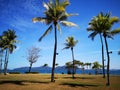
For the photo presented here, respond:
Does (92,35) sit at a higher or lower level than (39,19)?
higher

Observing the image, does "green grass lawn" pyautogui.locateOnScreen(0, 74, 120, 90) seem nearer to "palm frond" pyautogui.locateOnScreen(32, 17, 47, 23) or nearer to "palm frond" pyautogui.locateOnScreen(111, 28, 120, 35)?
"palm frond" pyautogui.locateOnScreen(32, 17, 47, 23)

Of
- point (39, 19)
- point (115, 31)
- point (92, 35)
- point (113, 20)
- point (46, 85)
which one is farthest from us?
point (92, 35)

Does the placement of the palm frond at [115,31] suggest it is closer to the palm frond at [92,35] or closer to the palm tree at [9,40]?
the palm frond at [92,35]

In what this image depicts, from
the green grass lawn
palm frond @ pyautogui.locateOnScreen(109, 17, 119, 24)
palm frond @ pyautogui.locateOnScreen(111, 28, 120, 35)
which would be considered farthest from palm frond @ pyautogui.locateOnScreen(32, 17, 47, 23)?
palm frond @ pyautogui.locateOnScreen(111, 28, 120, 35)

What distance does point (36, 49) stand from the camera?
77.7m

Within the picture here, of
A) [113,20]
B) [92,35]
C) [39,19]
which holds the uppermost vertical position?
[113,20]

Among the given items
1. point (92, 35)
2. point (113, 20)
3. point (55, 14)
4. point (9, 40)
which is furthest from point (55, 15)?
point (9, 40)

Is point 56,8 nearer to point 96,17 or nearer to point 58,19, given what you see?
point 58,19

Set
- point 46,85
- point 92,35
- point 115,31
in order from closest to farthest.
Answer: point 46,85 → point 115,31 → point 92,35

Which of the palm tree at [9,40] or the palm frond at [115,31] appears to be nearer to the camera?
the palm frond at [115,31]

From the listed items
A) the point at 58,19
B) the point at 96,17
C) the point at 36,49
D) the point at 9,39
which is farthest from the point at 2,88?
the point at 36,49

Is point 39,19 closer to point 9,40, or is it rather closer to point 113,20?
point 113,20

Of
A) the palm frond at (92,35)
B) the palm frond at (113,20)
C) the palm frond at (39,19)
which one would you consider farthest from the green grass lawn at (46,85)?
the palm frond at (92,35)

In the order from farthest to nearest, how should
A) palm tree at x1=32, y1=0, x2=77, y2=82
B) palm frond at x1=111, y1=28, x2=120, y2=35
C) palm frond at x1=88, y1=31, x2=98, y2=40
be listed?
palm frond at x1=88, y1=31, x2=98, y2=40, palm frond at x1=111, y1=28, x2=120, y2=35, palm tree at x1=32, y1=0, x2=77, y2=82
